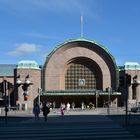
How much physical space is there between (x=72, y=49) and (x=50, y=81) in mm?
7013

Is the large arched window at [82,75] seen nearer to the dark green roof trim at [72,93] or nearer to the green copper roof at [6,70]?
the dark green roof trim at [72,93]

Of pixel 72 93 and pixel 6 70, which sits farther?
pixel 6 70

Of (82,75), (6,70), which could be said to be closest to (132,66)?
(82,75)

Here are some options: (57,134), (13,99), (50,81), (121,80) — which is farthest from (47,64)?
(57,134)

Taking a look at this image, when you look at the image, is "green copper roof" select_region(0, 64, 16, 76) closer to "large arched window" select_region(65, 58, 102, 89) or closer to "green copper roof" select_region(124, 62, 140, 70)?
"large arched window" select_region(65, 58, 102, 89)

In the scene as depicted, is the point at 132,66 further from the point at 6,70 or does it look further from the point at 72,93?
the point at 6,70

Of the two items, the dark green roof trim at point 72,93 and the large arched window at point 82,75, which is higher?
the large arched window at point 82,75

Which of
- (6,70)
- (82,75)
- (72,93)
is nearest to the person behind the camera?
(72,93)

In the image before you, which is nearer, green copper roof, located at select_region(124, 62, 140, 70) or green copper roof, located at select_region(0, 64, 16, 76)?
green copper roof, located at select_region(124, 62, 140, 70)

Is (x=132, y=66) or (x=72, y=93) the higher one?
(x=132, y=66)

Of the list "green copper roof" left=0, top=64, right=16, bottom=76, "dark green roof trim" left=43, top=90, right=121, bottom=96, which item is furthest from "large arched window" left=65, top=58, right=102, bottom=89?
"green copper roof" left=0, top=64, right=16, bottom=76

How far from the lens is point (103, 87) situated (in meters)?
84.5

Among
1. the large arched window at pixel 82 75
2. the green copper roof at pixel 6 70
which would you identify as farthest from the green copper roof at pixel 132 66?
the green copper roof at pixel 6 70

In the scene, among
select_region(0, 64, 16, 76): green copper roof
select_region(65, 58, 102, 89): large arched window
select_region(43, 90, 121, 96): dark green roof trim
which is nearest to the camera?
select_region(43, 90, 121, 96): dark green roof trim
